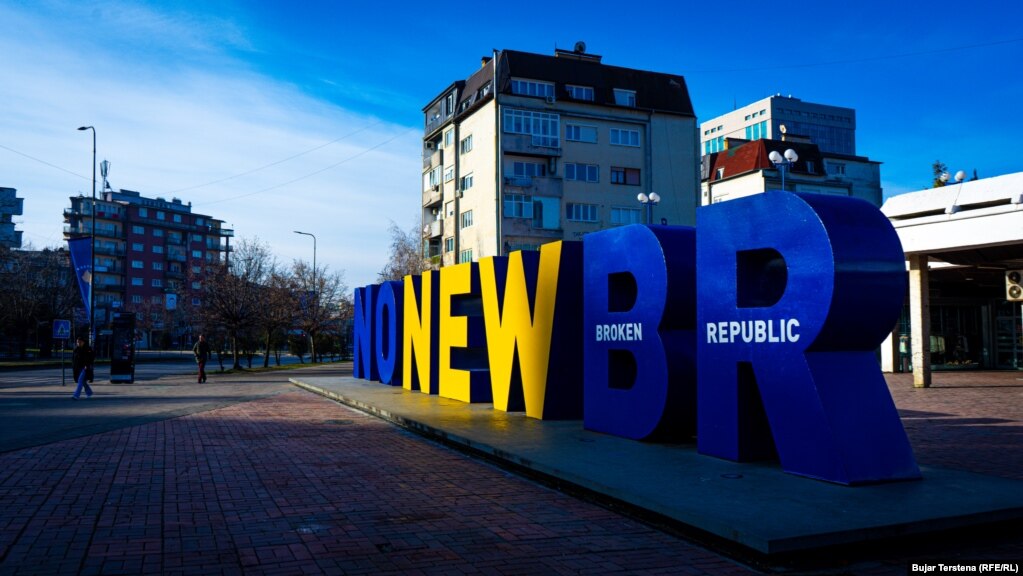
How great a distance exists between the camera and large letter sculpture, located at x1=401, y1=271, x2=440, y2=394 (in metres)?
19.4

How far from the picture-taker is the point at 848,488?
7.55m

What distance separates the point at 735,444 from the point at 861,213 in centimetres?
300

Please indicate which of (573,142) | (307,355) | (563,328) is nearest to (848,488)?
(563,328)

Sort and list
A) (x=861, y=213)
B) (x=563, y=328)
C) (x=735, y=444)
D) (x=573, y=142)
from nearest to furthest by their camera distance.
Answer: (x=861, y=213) < (x=735, y=444) < (x=563, y=328) < (x=573, y=142)

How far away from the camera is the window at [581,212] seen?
161 ft

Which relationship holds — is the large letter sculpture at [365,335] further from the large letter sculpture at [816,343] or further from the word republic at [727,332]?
the large letter sculpture at [816,343]

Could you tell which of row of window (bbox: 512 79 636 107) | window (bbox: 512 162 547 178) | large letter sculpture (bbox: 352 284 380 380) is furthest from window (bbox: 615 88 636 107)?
large letter sculpture (bbox: 352 284 380 380)

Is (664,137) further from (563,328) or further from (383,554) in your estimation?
(383,554)

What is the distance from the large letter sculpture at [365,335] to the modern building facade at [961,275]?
1607 centimetres

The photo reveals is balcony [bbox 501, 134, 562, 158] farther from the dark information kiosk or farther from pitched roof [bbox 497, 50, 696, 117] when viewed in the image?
the dark information kiosk

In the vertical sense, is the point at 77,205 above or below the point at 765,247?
above

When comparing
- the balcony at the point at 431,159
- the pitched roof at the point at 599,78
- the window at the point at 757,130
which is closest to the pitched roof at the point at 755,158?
the pitched roof at the point at 599,78

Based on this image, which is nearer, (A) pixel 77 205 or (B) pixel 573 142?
(B) pixel 573 142

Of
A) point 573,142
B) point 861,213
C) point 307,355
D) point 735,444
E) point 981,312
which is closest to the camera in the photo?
point 861,213
